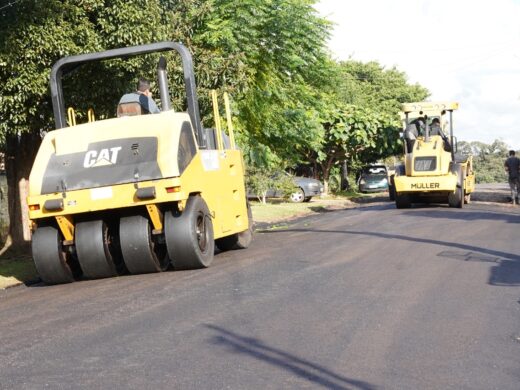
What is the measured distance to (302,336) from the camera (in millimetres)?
6195

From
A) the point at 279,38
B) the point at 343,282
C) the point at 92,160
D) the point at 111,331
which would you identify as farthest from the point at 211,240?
the point at 279,38

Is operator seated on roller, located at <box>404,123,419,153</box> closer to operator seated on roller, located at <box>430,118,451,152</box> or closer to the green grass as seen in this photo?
operator seated on roller, located at <box>430,118,451,152</box>

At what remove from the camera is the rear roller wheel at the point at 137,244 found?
10117 mm

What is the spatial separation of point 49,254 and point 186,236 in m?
1.73

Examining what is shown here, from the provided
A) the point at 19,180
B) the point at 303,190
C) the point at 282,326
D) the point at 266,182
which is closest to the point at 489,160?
the point at 303,190

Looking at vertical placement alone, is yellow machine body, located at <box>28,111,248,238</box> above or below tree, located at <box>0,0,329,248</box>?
below

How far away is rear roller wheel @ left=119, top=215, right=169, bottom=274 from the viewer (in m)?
10.1

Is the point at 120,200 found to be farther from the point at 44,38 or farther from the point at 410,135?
the point at 410,135

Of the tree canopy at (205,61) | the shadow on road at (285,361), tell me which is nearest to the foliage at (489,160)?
the tree canopy at (205,61)

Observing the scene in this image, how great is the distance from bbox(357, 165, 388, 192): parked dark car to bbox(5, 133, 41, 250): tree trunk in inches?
1330

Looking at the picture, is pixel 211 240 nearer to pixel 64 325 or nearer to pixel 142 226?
pixel 142 226

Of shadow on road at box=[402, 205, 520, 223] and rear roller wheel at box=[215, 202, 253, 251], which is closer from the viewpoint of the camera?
rear roller wheel at box=[215, 202, 253, 251]

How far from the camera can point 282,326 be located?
21.5 feet

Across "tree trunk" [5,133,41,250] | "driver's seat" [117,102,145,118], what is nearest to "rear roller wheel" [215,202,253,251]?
"driver's seat" [117,102,145,118]
